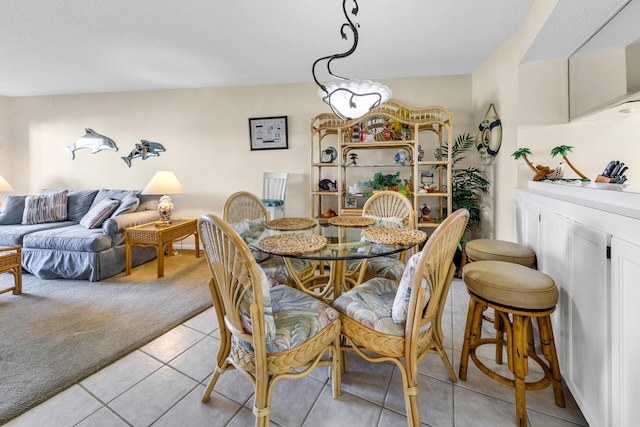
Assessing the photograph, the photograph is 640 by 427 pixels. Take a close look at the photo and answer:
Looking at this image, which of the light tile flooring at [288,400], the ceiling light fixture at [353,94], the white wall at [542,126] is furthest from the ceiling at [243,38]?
the light tile flooring at [288,400]

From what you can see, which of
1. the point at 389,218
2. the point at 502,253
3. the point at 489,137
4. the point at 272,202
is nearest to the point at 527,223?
the point at 502,253

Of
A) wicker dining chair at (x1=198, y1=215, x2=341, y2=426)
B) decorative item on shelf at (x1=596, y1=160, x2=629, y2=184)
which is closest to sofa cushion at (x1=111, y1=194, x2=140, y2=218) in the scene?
wicker dining chair at (x1=198, y1=215, x2=341, y2=426)

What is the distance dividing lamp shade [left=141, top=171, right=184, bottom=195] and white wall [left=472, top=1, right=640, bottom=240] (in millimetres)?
3841

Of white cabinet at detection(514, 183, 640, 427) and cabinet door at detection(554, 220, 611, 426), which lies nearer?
white cabinet at detection(514, 183, 640, 427)

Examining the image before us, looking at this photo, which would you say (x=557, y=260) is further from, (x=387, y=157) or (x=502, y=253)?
(x=387, y=157)

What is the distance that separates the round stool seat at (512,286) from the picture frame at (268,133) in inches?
122

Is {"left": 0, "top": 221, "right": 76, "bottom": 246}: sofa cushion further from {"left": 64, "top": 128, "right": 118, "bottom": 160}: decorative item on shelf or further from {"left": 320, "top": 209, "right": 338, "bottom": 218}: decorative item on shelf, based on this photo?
{"left": 320, "top": 209, "right": 338, "bottom": 218}: decorative item on shelf

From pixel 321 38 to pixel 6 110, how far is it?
5.44 meters

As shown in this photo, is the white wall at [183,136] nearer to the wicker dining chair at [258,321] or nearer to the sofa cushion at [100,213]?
the sofa cushion at [100,213]

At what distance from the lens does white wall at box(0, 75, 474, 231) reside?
384cm

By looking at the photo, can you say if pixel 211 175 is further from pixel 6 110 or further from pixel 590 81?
pixel 590 81

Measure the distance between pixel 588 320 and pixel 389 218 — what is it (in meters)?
1.29

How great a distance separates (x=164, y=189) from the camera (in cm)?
359

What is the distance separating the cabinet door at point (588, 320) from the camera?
3.18 feet
